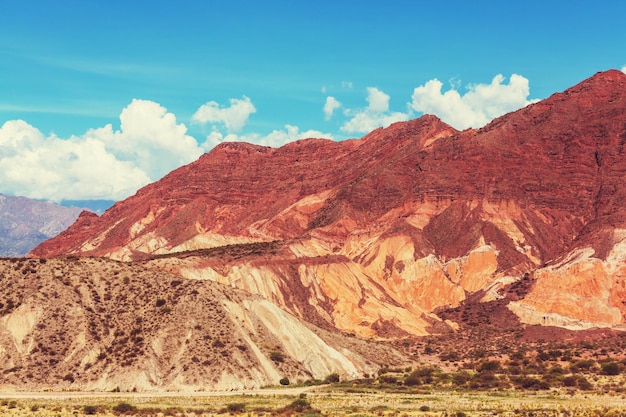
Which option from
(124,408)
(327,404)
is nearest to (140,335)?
→ (124,408)

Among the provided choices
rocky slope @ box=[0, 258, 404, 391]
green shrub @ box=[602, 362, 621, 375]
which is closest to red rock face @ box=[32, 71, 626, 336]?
rocky slope @ box=[0, 258, 404, 391]

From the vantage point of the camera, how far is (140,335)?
7788 centimetres

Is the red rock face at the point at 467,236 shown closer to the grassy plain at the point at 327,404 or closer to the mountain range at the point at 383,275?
the mountain range at the point at 383,275

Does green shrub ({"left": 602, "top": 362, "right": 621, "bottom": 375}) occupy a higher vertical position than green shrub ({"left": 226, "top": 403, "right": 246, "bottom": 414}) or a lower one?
lower

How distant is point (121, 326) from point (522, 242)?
4320 inches

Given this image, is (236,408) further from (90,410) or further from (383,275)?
(383,275)

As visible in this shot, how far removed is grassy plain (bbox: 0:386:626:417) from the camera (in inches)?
2295

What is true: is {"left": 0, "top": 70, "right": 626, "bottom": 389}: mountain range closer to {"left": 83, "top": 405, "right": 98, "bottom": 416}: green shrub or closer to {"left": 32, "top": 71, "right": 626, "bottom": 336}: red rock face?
{"left": 32, "top": 71, "right": 626, "bottom": 336}: red rock face

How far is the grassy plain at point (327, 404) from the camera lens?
58.3 m

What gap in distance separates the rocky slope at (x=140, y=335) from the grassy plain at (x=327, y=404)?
4316mm

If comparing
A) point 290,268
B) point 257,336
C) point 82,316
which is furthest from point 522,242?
point 82,316

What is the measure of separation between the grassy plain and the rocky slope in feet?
14.2

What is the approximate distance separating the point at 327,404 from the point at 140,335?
21.8m

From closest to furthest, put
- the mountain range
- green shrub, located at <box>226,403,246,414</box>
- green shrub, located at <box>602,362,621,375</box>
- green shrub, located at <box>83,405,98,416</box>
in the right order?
green shrub, located at <box>83,405,98,416</box>
green shrub, located at <box>226,403,246,414</box>
the mountain range
green shrub, located at <box>602,362,621,375</box>
